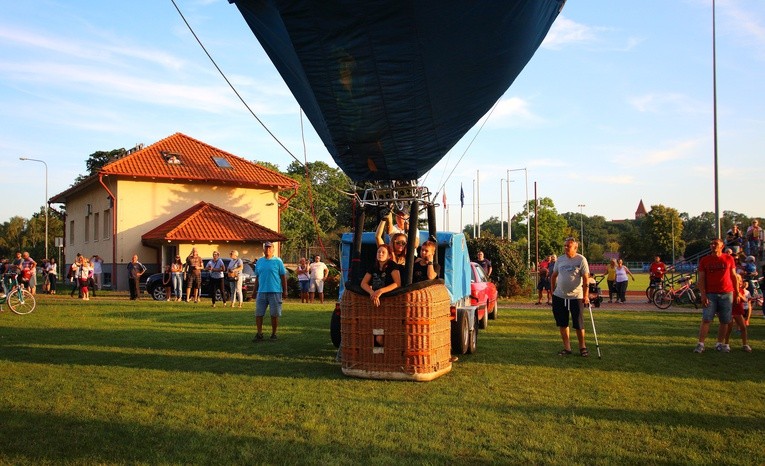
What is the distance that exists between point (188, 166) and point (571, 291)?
2847 cm

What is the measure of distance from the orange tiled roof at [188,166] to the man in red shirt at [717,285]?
27.8 metres

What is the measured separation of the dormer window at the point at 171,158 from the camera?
35525mm

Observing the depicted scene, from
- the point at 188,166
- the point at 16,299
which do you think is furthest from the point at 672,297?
the point at 188,166

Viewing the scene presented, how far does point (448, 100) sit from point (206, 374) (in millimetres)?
4844

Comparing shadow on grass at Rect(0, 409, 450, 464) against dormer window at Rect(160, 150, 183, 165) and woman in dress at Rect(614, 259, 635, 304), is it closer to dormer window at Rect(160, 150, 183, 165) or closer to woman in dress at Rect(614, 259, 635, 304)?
woman in dress at Rect(614, 259, 635, 304)

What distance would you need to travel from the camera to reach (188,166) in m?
35.7

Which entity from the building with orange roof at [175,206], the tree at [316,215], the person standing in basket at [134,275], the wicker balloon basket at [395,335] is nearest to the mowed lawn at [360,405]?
the wicker balloon basket at [395,335]

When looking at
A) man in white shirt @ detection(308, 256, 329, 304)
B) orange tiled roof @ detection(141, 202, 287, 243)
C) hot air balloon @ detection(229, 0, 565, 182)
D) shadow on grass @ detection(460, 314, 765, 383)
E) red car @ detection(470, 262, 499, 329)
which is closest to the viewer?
hot air balloon @ detection(229, 0, 565, 182)

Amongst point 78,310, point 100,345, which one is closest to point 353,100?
point 100,345

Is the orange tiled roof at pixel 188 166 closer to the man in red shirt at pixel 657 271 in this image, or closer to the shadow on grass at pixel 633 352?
the man in red shirt at pixel 657 271

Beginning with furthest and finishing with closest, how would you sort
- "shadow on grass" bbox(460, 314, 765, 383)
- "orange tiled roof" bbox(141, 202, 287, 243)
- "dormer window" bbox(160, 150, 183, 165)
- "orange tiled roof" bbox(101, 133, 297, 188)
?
1. "dormer window" bbox(160, 150, 183, 165)
2. "orange tiled roof" bbox(101, 133, 297, 188)
3. "orange tiled roof" bbox(141, 202, 287, 243)
4. "shadow on grass" bbox(460, 314, 765, 383)

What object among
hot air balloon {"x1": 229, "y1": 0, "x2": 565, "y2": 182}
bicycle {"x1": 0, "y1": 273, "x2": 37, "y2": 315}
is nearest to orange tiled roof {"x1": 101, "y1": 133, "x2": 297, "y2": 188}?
A: bicycle {"x1": 0, "y1": 273, "x2": 37, "y2": 315}

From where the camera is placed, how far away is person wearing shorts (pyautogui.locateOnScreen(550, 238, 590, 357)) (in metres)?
10.9

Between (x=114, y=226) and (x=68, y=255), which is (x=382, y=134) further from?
(x=68, y=255)
